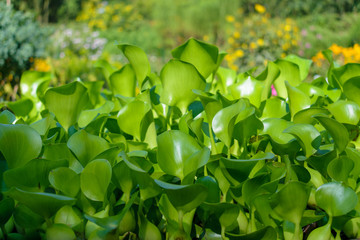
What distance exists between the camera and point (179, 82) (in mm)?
1024

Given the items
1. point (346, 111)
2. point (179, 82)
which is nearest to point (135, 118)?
point (179, 82)

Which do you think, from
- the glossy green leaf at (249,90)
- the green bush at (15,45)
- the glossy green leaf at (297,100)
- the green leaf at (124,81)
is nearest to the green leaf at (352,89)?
the glossy green leaf at (297,100)

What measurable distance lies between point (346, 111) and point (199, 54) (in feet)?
1.22

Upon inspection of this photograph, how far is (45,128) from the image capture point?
39.3 inches

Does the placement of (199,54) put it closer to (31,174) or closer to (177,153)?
(177,153)

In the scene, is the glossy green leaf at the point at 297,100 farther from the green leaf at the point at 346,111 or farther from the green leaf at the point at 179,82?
the green leaf at the point at 179,82

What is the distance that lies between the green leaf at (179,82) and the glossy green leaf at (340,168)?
360mm

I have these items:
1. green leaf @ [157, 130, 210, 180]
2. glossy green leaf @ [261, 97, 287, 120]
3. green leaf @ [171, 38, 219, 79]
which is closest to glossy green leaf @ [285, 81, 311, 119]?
glossy green leaf @ [261, 97, 287, 120]

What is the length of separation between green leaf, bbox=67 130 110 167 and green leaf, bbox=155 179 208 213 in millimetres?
191

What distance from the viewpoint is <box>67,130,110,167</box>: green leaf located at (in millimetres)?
829

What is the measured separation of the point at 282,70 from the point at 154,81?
15.9 inches

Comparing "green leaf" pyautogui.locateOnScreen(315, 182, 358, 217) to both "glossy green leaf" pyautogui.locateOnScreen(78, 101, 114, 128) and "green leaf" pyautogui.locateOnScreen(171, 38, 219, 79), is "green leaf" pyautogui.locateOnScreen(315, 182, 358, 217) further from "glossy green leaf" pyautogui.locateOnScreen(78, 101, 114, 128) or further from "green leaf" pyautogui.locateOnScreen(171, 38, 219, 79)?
"glossy green leaf" pyautogui.locateOnScreen(78, 101, 114, 128)

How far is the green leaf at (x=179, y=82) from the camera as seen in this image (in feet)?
3.27

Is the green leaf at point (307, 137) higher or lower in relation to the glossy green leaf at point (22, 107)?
higher
